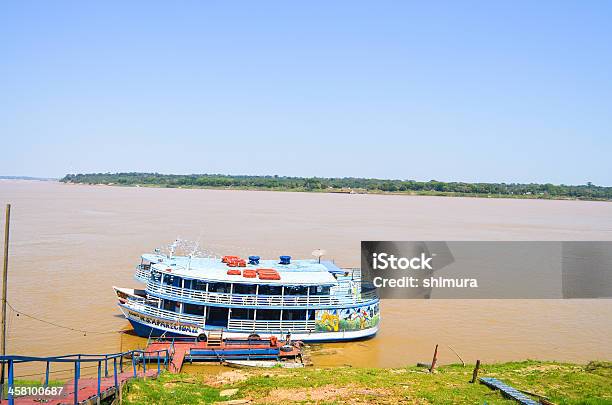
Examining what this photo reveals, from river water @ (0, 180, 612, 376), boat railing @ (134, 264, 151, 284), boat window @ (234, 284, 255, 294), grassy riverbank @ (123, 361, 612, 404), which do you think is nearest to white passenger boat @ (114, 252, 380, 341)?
boat window @ (234, 284, 255, 294)

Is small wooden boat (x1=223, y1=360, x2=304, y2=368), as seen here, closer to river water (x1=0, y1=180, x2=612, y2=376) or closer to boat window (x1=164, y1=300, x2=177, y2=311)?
river water (x1=0, y1=180, x2=612, y2=376)

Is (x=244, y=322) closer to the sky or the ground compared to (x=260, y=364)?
closer to the sky

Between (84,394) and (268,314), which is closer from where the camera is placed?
(84,394)

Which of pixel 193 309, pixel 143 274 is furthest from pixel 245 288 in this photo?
pixel 143 274

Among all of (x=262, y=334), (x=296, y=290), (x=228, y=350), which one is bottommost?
(x=228, y=350)

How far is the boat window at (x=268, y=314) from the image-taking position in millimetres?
26406

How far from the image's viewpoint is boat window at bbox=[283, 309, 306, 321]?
2666cm

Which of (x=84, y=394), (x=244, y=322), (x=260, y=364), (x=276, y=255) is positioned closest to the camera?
(x=84, y=394)

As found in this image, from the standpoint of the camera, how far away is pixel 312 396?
16.5m

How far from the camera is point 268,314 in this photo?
26531 millimetres

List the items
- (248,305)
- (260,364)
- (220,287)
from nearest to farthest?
(260,364) → (248,305) → (220,287)

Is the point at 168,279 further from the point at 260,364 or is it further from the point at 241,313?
the point at 260,364

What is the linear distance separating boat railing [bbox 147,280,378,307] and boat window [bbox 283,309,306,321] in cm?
47

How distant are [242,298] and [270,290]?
4.60 ft
